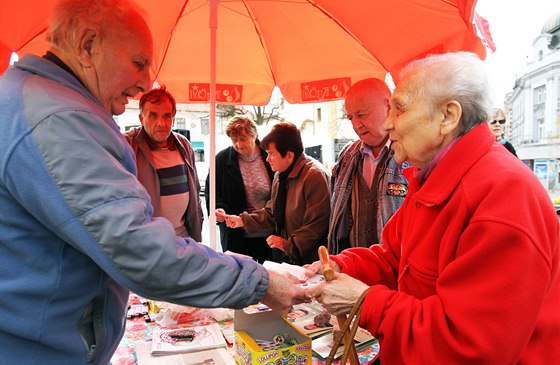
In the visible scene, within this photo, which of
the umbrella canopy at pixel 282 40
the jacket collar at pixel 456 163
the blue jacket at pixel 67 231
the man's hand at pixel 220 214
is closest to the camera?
the blue jacket at pixel 67 231

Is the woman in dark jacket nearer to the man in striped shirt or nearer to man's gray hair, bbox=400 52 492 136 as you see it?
the man in striped shirt

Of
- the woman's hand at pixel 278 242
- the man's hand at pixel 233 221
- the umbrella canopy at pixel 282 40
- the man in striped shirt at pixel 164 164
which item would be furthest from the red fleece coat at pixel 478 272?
the man's hand at pixel 233 221

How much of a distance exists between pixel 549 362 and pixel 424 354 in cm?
37

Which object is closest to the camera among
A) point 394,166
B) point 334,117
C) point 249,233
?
point 394,166

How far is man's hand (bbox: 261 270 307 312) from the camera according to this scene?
4.53 ft

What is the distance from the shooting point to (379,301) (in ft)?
4.06

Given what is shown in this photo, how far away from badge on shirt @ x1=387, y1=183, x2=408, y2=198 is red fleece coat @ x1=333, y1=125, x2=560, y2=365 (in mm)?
1235

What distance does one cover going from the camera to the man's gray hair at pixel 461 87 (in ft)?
4.12

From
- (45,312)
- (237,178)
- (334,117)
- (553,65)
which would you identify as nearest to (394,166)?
(237,178)

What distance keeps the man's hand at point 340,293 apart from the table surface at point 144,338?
38cm

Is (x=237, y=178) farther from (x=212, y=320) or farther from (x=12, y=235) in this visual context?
(x=12, y=235)

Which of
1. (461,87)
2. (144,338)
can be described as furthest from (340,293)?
(144,338)

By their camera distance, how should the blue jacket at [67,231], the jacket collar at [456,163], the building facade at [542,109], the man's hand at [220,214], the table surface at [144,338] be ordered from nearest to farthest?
the blue jacket at [67,231] < the jacket collar at [456,163] < the table surface at [144,338] < the man's hand at [220,214] < the building facade at [542,109]

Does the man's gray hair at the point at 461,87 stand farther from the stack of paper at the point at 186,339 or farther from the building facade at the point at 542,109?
the building facade at the point at 542,109
